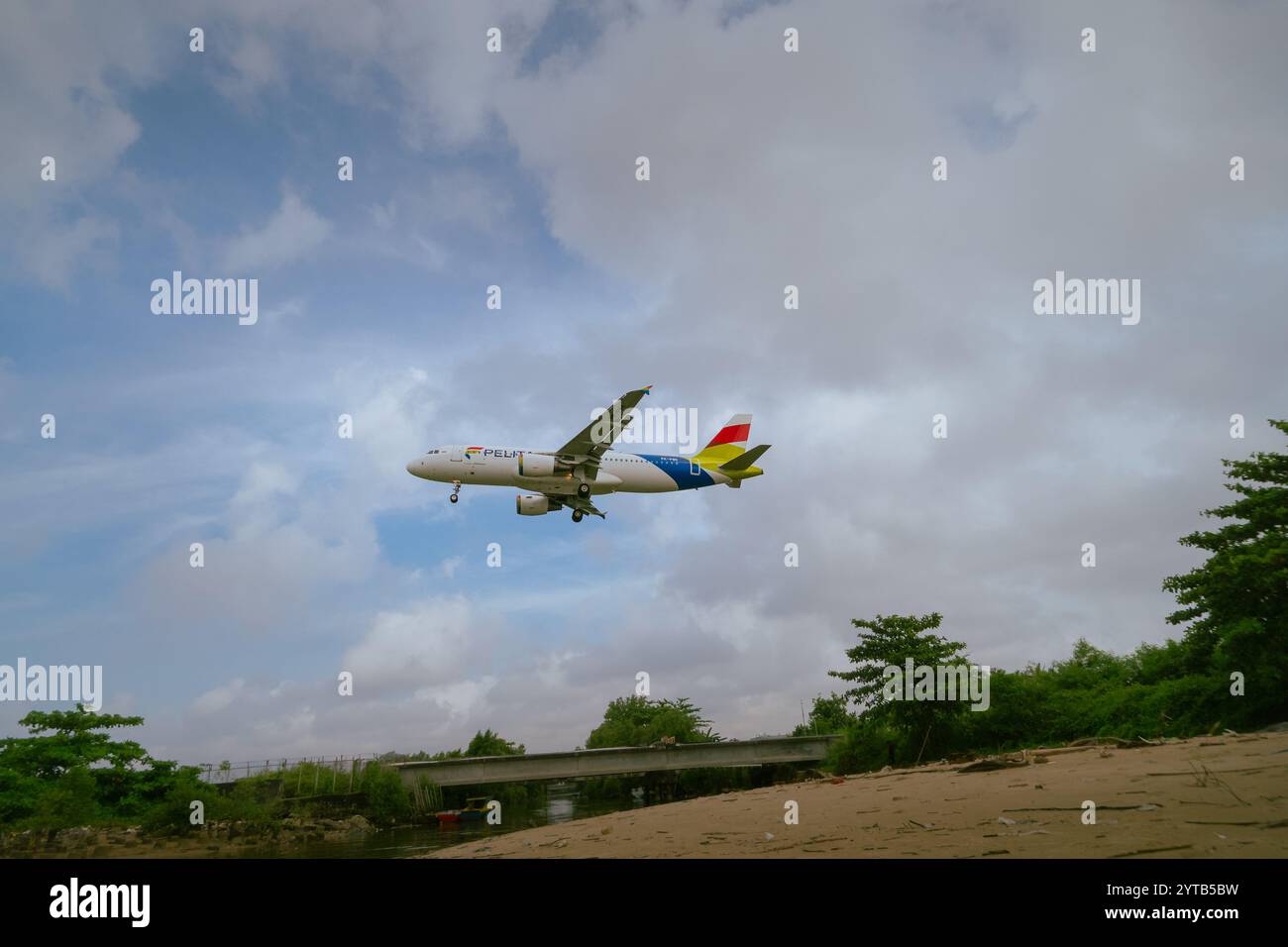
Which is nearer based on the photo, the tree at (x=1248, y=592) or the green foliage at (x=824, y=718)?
the tree at (x=1248, y=592)

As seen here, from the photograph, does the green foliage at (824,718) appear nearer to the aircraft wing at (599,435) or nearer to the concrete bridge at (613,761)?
the concrete bridge at (613,761)

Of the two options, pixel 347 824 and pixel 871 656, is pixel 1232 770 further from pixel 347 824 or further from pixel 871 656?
pixel 347 824

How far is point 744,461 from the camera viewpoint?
2154 inches

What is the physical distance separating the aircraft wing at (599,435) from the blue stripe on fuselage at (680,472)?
738 centimetres

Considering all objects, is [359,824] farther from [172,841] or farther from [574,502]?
[574,502]

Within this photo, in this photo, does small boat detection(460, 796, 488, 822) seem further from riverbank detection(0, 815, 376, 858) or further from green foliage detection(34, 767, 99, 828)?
green foliage detection(34, 767, 99, 828)

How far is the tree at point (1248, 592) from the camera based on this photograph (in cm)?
3850

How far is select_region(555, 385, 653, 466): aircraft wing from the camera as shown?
45.7 meters

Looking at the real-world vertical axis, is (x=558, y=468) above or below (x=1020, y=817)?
above

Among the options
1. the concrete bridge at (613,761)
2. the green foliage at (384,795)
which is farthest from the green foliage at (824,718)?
the green foliage at (384,795)

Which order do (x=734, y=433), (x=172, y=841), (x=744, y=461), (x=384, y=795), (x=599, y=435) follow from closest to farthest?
(x=599, y=435) < (x=172, y=841) < (x=744, y=461) < (x=734, y=433) < (x=384, y=795)

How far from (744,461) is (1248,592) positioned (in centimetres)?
2813

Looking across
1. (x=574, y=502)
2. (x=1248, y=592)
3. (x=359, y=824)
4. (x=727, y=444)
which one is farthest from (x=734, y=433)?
(x=359, y=824)
